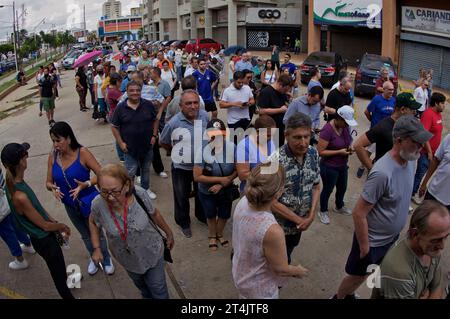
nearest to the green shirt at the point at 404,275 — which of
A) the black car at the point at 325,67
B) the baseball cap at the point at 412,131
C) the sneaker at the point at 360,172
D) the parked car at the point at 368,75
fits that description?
the baseball cap at the point at 412,131

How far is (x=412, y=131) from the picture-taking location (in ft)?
8.69

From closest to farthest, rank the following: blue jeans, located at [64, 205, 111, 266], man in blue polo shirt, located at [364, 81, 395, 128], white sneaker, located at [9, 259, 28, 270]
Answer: blue jeans, located at [64, 205, 111, 266]
white sneaker, located at [9, 259, 28, 270]
man in blue polo shirt, located at [364, 81, 395, 128]

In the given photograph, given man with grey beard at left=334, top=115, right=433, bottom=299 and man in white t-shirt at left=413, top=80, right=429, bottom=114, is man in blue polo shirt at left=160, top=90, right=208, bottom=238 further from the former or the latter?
man in white t-shirt at left=413, top=80, right=429, bottom=114

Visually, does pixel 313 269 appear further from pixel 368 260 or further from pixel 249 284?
pixel 249 284

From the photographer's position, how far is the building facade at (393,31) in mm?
16469

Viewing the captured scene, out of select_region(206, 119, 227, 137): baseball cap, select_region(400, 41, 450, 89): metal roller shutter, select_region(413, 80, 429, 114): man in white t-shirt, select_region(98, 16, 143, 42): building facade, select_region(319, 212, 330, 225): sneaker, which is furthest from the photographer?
select_region(98, 16, 143, 42): building facade

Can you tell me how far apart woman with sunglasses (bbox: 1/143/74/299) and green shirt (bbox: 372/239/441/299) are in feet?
8.38

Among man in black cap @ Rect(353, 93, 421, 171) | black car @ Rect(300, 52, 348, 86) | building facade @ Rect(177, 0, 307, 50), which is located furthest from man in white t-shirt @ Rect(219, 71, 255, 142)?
building facade @ Rect(177, 0, 307, 50)

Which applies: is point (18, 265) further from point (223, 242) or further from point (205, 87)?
point (205, 87)

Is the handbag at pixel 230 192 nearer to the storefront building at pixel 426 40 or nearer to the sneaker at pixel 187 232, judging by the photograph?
the sneaker at pixel 187 232

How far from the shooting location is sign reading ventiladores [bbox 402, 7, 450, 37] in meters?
16.0


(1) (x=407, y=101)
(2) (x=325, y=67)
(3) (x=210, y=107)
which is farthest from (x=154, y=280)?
(2) (x=325, y=67)
